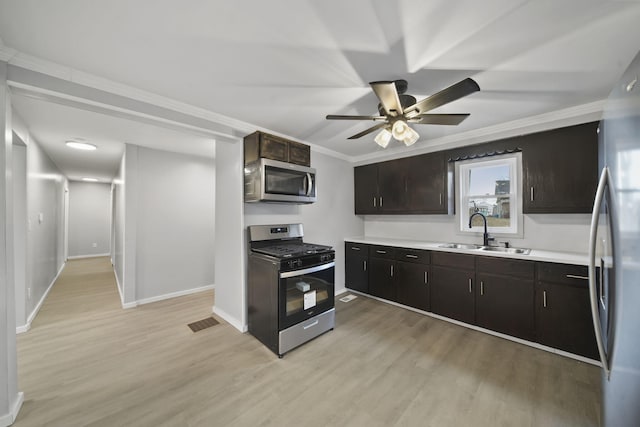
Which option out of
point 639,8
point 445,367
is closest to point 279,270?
point 445,367

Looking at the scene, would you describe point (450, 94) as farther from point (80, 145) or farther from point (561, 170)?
point (80, 145)

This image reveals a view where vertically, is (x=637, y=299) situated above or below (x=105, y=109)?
below

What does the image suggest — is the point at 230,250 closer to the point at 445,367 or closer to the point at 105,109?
the point at 105,109

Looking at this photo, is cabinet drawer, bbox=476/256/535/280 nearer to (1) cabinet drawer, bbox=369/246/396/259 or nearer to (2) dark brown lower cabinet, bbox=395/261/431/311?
(2) dark brown lower cabinet, bbox=395/261/431/311

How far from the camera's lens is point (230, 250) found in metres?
2.96

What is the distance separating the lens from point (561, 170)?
7.99 ft

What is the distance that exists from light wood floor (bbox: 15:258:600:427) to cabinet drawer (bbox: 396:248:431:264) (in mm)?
753

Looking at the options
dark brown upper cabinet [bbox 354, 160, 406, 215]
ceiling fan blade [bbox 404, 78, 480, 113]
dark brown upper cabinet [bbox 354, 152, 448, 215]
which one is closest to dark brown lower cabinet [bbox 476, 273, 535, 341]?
dark brown upper cabinet [bbox 354, 152, 448, 215]

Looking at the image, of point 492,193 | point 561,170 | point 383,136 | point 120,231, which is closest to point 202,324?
point 120,231

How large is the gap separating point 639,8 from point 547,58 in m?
0.41

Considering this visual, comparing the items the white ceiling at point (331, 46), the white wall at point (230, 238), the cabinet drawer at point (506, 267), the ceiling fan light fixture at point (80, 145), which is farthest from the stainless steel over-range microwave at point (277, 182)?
the ceiling fan light fixture at point (80, 145)

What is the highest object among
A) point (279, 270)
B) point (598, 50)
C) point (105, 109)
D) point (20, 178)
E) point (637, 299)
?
point (598, 50)

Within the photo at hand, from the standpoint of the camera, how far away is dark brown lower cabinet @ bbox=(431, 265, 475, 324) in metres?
2.72

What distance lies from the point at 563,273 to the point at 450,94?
205 cm
